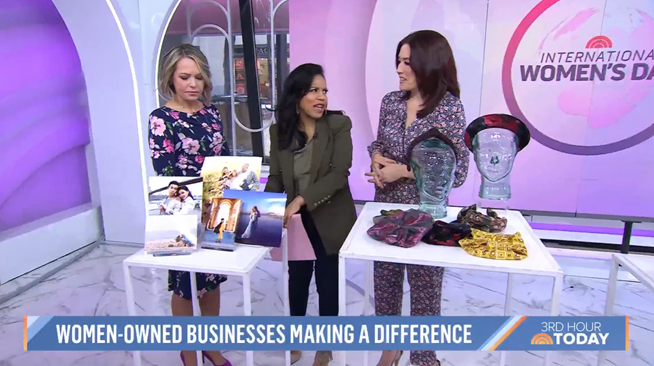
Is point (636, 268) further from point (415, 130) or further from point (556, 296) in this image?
point (415, 130)

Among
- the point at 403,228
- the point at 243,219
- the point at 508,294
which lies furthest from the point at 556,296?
the point at 243,219

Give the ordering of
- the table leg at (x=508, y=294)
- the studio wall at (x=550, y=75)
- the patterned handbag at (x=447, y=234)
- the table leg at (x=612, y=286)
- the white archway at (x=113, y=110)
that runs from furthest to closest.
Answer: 1. the white archway at (x=113, y=110)
2. the studio wall at (x=550, y=75)
3. the table leg at (x=508, y=294)
4. the table leg at (x=612, y=286)
5. the patterned handbag at (x=447, y=234)

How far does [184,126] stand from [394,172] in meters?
0.86

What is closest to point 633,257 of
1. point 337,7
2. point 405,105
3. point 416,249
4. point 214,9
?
point 416,249

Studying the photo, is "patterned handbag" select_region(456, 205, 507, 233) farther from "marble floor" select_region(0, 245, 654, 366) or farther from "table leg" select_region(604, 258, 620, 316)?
"marble floor" select_region(0, 245, 654, 366)

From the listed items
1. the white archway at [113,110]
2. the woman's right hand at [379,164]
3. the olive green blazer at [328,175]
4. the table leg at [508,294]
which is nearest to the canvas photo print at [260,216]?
the olive green blazer at [328,175]

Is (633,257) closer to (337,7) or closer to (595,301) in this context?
(595,301)

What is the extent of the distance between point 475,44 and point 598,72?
2.63ft

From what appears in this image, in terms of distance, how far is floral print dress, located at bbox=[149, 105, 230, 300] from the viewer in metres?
1.67

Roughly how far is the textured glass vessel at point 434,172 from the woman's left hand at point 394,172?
0.09m

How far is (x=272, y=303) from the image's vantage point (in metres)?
2.74

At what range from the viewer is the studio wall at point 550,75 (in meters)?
2.75

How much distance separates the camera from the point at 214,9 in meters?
3.55

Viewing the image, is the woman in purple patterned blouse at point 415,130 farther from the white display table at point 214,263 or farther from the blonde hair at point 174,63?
the blonde hair at point 174,63
